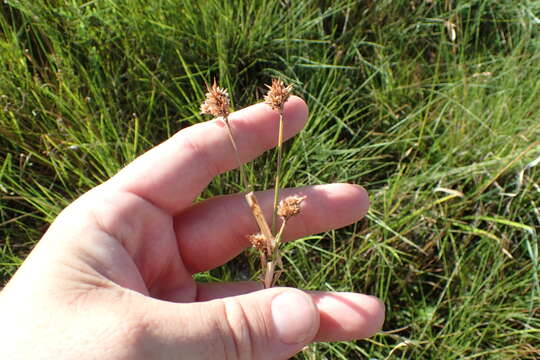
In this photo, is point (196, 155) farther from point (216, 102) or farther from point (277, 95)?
point (277, 95)

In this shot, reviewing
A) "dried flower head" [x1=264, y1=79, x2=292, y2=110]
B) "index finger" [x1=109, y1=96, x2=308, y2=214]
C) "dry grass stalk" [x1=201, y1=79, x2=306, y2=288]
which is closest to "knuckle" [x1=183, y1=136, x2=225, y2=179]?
"index finger" [x1=109, y1=96, x2=308, y2=214]

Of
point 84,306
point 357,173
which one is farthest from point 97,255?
point 357,173

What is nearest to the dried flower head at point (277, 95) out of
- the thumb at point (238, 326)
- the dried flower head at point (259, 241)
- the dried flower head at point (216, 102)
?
the dried flower head at point (216, 102)

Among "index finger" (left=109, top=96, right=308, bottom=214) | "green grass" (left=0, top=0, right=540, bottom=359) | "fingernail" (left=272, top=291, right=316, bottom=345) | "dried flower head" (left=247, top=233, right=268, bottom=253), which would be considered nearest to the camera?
"fingernail" (left=272, top=291, right=316, bottom=345)

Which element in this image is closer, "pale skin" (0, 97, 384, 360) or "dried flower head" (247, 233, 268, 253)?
"pale skin" (0, 97, 384, 360)

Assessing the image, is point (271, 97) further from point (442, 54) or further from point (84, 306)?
point (442, 54)

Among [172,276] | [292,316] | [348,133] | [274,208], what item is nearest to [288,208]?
[274,208]

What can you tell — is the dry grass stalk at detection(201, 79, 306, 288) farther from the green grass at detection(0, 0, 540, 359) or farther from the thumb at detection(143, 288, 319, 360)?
the green grass at detection(0, 0, 540, 359)

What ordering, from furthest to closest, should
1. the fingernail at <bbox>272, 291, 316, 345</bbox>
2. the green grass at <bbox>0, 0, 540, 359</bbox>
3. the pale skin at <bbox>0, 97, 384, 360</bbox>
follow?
the green grass at <bbox>0, 0, 540, 359</bbox> → the fingernail at <bbox>272, 291, 316, 345</bbox> → the pale skin at <bbox>0, 97, 384, 360</bbox>
